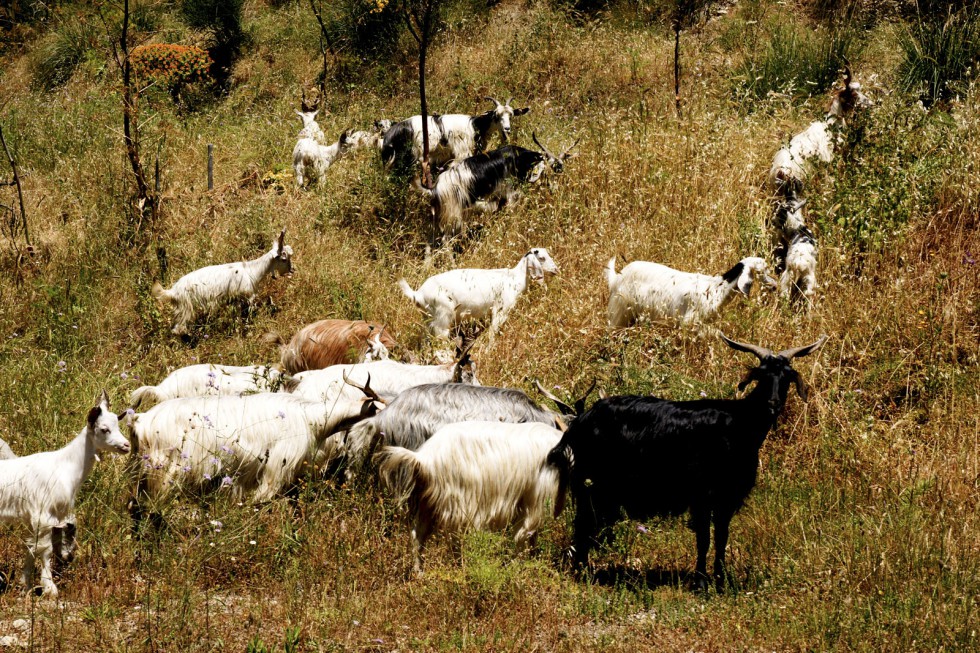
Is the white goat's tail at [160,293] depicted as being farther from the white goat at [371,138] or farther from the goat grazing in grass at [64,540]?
the goat grazing in grass at [64,540]

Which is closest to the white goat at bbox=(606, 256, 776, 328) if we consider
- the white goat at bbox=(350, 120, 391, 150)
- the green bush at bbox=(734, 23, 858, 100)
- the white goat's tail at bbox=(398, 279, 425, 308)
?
the white goat's tail at bbox=(398, 279, 425, 308)

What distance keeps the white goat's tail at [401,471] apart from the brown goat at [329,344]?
230cm

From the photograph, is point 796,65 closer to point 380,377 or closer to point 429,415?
point 380,377

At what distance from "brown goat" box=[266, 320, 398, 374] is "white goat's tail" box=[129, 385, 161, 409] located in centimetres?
115

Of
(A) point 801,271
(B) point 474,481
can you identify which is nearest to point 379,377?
(B) point 474,481

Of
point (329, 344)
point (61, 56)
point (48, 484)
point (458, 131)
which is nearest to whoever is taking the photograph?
point (48, 484)

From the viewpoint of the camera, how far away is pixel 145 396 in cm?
656

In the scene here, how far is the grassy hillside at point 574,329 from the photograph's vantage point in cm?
421

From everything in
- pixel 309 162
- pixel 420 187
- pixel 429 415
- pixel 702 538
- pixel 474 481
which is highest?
pixel 309 162

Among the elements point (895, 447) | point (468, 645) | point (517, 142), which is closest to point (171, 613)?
point (468, 645)

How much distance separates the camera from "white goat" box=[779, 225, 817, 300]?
6.96 meters

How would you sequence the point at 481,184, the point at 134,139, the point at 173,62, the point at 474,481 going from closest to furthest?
the point at 474,481
the point at 134,139
the point at 481,184
the point at 173,62

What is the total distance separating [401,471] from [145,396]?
8.85 ft

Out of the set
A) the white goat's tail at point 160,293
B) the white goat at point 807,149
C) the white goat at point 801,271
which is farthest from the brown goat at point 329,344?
the white goat at point 807,149
